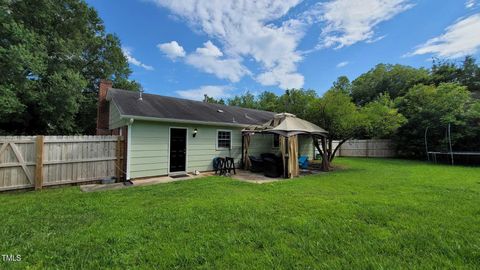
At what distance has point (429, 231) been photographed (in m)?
3.26

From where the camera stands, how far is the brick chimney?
10758 mm

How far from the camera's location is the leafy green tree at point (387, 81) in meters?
26.1

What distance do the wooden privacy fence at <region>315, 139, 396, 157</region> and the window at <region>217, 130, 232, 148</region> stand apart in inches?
552

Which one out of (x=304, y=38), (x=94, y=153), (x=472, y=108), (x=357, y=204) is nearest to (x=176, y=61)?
(x=304, y=38)

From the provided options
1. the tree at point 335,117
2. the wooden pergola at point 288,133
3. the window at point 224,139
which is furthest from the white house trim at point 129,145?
the tree at point 335,117

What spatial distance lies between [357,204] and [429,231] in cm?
149

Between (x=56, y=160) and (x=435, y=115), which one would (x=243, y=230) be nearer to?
(x=56, y=160)

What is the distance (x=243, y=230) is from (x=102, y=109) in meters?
10.7

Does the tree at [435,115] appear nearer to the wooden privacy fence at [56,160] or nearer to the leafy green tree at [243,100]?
the wooden privacy fence at [56,160]

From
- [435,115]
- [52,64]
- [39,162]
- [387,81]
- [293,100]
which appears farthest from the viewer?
[387,81]

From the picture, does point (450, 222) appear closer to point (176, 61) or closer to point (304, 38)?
point (304, 38)

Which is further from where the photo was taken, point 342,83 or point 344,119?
point 342,83

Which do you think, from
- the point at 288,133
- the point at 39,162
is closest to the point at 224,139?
the point at 288,133

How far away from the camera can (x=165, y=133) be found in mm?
8758
